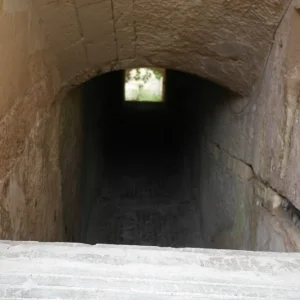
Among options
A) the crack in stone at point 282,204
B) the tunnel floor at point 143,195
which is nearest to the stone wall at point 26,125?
the crack in stone at point 282,204

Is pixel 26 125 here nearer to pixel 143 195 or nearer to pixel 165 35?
pixel 165 35

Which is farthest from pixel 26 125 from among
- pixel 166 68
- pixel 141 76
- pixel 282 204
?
pixel 141 76

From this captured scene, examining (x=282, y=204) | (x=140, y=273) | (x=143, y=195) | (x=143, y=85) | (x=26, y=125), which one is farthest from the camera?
(x=143, y=85)

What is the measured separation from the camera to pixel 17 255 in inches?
36.8

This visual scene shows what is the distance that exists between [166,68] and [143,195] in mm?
1898

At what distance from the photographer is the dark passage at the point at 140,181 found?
3.17 m

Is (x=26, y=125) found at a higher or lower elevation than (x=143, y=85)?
lower

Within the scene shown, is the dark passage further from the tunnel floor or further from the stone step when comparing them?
the stone step

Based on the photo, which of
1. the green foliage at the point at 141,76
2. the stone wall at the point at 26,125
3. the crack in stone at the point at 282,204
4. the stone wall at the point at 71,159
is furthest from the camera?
the green foliage at the point at 141,76

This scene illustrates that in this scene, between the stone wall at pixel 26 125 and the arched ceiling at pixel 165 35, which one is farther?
the arched ceiling at pixel 165 35

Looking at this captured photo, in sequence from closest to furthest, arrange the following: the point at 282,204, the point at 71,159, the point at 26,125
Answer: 1. the point at 26,125
2. the point at 282,204
3. the point at 71,159

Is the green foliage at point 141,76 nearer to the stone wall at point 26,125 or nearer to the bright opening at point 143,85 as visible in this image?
the bright opening at point 143,85

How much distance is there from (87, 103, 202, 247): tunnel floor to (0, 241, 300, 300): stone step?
7.14 ft

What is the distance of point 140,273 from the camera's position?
864mm
